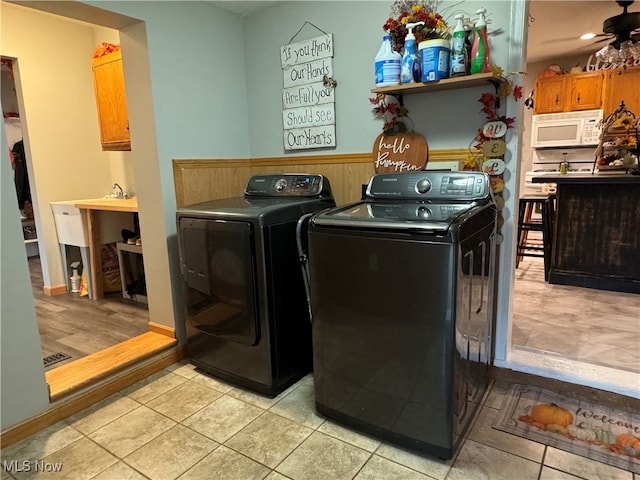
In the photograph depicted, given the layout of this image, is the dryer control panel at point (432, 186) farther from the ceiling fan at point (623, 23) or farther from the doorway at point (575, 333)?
the ceiling fan at point (623, 23)

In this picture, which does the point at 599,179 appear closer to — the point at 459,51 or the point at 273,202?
the point at 459,51

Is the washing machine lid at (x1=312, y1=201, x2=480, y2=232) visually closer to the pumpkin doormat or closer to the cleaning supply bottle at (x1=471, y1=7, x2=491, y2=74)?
the cleaning supply bottle at (x1=471, y1=7, x2=491, y2=74)

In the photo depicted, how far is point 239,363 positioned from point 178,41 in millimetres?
1859

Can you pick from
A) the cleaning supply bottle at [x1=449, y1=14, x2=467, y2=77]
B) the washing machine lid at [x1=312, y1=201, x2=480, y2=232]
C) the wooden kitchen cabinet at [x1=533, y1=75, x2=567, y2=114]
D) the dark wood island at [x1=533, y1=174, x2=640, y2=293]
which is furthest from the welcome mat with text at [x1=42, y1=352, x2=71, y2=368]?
the wooden kitchen cabinet at [x1=533, y1=75, x2=567, y2=114]

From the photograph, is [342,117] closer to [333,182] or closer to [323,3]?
[333,182]

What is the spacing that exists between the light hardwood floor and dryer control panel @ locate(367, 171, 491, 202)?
193 centimetres

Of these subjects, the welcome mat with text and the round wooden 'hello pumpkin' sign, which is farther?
the welcome mat with text

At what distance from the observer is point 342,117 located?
247cm

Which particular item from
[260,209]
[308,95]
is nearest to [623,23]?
[308,95]

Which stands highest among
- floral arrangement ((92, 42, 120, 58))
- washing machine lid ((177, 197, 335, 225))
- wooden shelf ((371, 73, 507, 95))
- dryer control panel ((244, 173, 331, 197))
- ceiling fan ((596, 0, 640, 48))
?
ceiling fan ((596, 0, 640, 48))

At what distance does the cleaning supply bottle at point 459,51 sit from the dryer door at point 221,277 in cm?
120

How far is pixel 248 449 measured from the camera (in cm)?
169

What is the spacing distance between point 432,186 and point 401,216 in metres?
0.42

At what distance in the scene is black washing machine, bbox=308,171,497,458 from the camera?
4.74 feet
